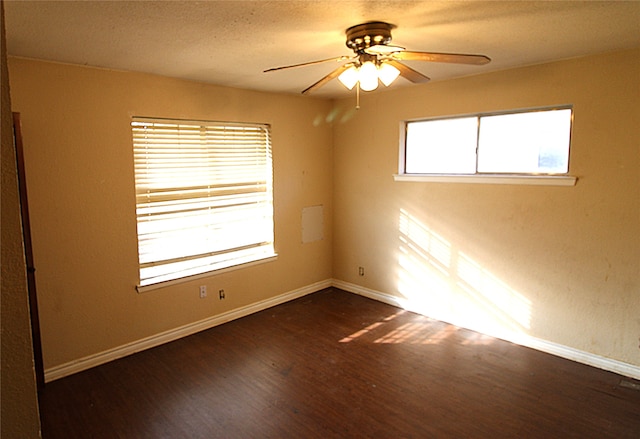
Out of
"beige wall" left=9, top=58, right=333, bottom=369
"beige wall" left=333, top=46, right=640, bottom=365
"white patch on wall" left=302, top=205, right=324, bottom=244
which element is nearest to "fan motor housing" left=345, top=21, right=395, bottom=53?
"beige wall" left=333, top=46, right=640, bottom=365

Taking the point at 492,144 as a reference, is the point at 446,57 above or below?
above

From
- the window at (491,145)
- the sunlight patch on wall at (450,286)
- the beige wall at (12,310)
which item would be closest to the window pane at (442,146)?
the window at (491,145)

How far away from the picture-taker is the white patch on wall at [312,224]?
4.82 meters

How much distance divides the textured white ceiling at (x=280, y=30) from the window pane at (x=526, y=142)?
0.49 metres

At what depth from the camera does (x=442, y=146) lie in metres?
4.06

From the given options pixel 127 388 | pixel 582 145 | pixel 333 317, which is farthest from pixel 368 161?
pixel 127 388

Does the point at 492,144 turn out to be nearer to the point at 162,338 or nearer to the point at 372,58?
the point at 372,58

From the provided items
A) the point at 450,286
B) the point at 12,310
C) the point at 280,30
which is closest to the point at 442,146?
the point at 450,286

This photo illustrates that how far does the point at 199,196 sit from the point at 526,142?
299 centimetres

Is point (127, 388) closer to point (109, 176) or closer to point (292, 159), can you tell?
point (109, 176)

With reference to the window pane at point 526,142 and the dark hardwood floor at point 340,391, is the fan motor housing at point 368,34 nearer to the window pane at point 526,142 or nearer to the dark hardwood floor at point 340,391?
the window pane at point 526,142

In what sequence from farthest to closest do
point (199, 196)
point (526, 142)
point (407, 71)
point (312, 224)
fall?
point (312, 224), point (199, 196), point (526, 142), point (407, 71)

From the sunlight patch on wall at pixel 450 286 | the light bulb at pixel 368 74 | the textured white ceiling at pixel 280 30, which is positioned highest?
the textured white ceiling at pixel 280 30

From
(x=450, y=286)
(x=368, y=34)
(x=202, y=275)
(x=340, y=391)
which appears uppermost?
(x=368, y=34)
